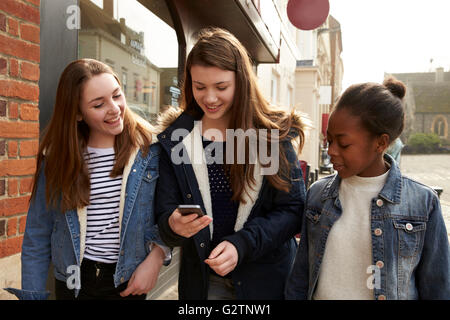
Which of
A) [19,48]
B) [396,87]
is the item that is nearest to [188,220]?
[396,87]

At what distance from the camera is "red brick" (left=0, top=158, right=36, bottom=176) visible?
191 cm

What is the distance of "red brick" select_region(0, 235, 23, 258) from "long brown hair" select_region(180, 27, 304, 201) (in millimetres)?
1378

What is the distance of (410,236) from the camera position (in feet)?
4.58

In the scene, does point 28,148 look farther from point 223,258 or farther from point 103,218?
point 223,258

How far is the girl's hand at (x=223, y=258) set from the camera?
132 cm

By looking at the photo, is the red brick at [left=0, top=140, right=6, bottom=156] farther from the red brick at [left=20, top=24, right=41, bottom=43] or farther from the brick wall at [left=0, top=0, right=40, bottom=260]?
the red brick at [left=20, top=24, right=41, bottom=43]

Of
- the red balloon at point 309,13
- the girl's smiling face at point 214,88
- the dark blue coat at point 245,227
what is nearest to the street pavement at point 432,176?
the dark blue coat at point 245,227

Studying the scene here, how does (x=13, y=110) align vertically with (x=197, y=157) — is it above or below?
above

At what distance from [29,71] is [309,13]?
8.76 ft

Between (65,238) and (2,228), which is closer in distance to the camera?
(65,238)

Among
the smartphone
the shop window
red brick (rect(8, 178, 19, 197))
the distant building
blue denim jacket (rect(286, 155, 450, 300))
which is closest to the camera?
the smartphone

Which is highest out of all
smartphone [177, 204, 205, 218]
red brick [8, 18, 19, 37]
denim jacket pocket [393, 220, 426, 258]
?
red brick [8, 18, 19, 37]

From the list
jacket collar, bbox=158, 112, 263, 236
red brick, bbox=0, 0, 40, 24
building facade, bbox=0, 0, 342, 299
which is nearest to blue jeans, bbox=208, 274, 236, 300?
jacket collar, bbox=158, 112, 263, 236
